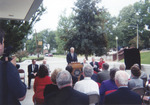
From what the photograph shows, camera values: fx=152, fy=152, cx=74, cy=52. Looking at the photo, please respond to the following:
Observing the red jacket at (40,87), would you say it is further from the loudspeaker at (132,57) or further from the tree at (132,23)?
the tree at (132,23)

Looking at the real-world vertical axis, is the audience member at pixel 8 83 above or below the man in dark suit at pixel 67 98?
above

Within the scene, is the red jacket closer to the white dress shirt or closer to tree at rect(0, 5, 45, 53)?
the white dress shirt

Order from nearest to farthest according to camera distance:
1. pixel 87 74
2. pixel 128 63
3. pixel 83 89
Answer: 1. pixel 83 89
2. pixel 87 74
3. pixel 128 63

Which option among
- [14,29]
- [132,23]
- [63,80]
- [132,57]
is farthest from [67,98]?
[132,23]

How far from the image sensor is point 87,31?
2073 centimetres

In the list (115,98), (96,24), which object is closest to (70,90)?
(115,98)

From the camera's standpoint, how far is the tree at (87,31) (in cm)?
2033

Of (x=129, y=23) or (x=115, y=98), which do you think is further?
(x=129, y=23)

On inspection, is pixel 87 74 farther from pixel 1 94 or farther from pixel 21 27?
pixel 21 27

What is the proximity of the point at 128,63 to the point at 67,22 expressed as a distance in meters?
28.8

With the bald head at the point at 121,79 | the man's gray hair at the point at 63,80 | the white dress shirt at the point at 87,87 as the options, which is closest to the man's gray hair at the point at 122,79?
the bald head at the point at 121,79

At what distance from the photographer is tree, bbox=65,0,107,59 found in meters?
20.3

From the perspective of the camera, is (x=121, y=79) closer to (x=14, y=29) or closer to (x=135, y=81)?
(x=135, y=81)

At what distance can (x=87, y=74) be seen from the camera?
9.68 ft
